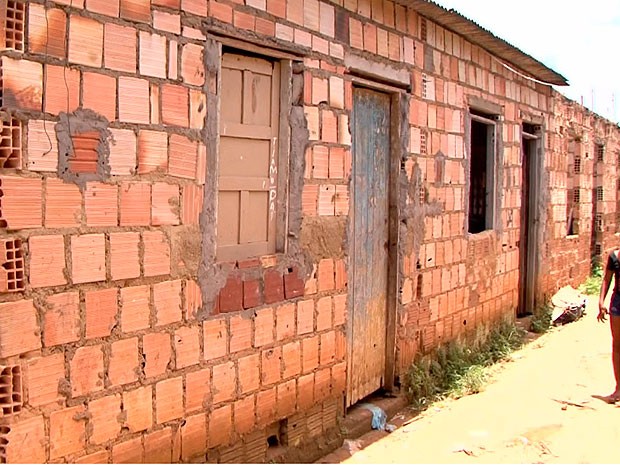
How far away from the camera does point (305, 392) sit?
15.3 ft

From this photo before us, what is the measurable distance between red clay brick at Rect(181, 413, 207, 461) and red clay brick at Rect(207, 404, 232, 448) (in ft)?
0.17

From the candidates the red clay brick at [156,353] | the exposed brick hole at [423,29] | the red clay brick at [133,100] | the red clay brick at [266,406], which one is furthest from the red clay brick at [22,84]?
the exposed brick hole at [423,29]

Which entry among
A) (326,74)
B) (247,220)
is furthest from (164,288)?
(326,74)

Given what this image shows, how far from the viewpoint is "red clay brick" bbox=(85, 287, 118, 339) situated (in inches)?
127

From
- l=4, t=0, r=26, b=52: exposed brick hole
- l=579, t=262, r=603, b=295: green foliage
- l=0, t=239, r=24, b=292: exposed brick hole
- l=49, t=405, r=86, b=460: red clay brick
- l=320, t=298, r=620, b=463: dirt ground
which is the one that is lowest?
l=320, t=298, r=620, b=463: dirt ground

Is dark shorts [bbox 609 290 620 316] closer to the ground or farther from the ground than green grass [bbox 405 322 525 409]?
farther from the ground

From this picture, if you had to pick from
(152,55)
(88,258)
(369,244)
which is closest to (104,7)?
(152,55)

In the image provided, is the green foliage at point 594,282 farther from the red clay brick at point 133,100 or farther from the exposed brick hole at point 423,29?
the red clay brick at point 133,100

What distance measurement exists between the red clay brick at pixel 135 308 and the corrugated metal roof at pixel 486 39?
3470 mm

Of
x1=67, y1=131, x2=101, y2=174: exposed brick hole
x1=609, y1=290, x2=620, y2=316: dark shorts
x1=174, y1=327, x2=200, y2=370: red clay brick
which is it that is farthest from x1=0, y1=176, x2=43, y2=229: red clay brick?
x1=609, y1=290, x2=620, y2=316: dark shorts

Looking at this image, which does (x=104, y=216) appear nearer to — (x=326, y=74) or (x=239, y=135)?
(x=239, y=135)

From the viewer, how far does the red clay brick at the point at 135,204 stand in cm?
337

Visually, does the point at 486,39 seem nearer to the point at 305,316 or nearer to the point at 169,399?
the point at 305,316

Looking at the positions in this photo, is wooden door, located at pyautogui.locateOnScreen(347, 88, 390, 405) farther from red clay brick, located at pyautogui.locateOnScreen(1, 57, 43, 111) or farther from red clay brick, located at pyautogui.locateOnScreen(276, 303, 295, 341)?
red clay brick, located at pyautogui.locateOnScreen(1, 57, 43, 111)
